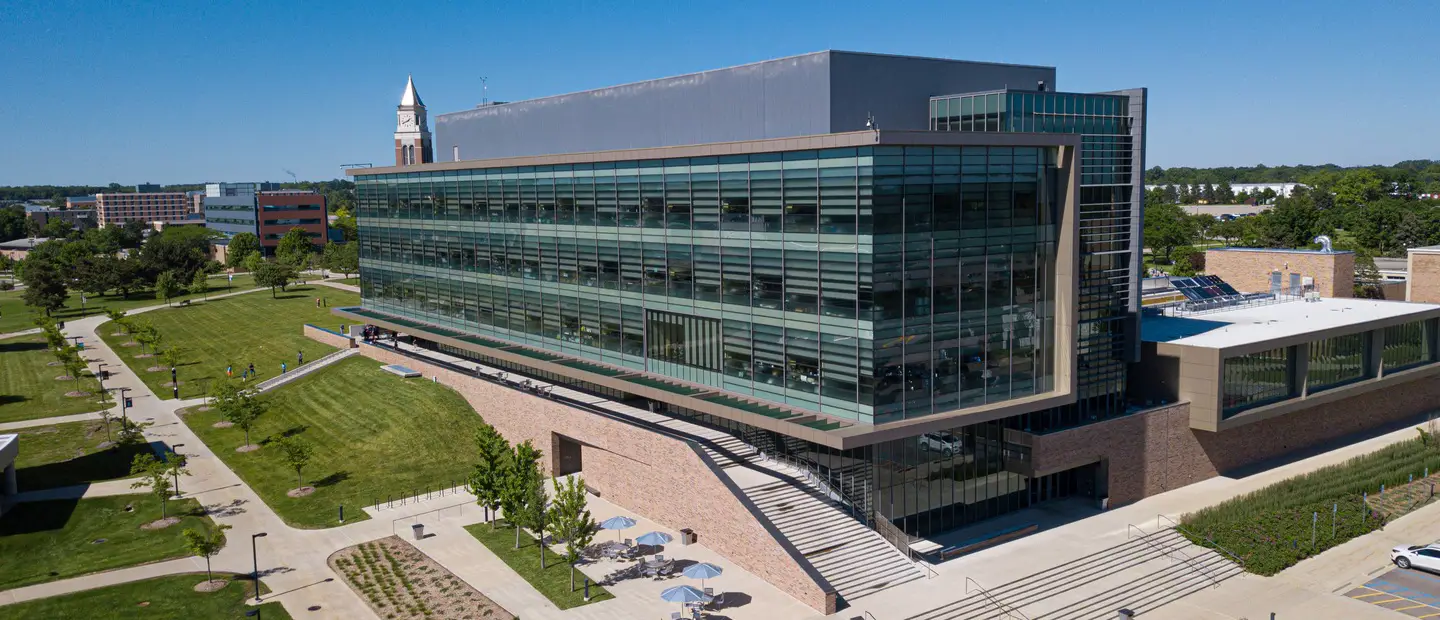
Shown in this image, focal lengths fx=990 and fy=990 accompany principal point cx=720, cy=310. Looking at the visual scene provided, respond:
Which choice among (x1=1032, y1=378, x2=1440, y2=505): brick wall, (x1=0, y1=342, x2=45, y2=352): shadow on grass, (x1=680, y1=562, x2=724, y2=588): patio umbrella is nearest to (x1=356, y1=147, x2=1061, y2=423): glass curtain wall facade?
(x1=1032, y1=378, x2=1440, y2=505): brick wall

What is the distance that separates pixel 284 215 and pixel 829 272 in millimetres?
167237

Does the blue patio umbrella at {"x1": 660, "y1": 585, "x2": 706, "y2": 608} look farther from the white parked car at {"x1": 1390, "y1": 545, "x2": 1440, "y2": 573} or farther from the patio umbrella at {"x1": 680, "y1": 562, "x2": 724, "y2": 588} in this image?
the white parked car at {"x1": 1390, "y1": 545, "x2": 1440, "y2": 573}

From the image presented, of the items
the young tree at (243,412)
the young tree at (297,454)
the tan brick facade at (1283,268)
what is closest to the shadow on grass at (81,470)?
the young tree at (243,412)

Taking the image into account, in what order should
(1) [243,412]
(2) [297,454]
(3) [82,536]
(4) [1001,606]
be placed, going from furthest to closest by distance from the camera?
1. (1) [243,412]
2. (2) [297,454]
3. (3) [82,536]
4. (4) [1001,606]

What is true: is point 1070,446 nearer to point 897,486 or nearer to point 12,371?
point 897,486

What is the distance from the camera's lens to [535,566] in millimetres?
41062

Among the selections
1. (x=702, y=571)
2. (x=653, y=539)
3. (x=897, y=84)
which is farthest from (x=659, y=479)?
(x=897, y=84)

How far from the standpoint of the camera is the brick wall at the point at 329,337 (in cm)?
8016

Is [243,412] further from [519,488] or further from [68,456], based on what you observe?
[519,488]

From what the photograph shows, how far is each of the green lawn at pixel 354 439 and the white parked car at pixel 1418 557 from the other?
43.6m

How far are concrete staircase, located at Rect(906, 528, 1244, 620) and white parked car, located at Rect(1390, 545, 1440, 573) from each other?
6.58m

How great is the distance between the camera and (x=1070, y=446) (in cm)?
4531

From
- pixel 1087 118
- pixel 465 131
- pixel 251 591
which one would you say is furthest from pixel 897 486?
pixel 465 131

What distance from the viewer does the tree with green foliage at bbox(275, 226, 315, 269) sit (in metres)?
135
